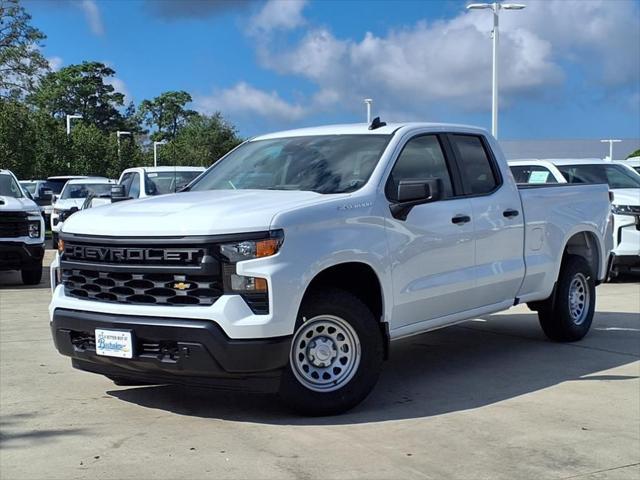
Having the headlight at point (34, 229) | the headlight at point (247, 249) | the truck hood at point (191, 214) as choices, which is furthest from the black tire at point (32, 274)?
the headlight at point (247, 249)

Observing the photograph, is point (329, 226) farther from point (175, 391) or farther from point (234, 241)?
point (175, 391)

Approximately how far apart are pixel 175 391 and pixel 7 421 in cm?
125

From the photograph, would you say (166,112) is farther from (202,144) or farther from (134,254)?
(134,254)

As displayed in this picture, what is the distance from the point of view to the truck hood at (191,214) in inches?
202

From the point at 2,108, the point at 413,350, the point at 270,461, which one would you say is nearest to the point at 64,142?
the point at 2,108

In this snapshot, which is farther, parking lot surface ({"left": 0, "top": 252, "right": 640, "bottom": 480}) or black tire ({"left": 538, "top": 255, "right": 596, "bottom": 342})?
black tire ({"left": 538, "top": 255, "right": 596, "bottom": 342})

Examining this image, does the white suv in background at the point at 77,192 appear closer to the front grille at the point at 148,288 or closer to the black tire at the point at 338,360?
the front grille at the point at 148,288

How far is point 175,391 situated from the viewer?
248 inches

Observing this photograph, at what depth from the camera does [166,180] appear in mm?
16219

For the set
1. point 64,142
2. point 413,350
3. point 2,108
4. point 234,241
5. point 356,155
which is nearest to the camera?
point 234,241

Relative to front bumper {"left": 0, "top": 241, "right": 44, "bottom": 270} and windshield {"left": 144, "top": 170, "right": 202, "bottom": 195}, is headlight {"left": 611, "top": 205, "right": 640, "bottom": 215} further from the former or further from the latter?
front bumper {"left": 0, "top": 241, "right": 44, "bottom": 270}

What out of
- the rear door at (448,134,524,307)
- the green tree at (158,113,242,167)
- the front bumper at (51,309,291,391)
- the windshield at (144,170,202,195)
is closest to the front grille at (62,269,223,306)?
the front bumper at (51,309,291,391)

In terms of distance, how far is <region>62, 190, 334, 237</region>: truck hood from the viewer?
5129mm

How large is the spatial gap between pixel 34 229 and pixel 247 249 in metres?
8.73
